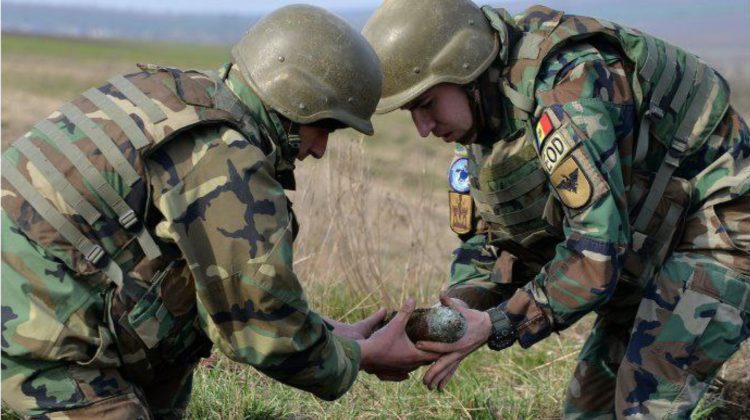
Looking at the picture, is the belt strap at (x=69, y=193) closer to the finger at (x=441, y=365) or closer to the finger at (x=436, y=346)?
the finger at (x=436, y=346)

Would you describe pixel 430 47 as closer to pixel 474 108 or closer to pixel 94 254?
pixel 474 108

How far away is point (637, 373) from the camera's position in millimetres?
4211

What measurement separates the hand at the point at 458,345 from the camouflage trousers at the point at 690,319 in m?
0.62

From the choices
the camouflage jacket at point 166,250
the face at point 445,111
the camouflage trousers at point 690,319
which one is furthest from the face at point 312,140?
the camouflage trousers at point 690,319

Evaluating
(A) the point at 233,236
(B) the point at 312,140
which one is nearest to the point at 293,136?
(B) the point at 312,140

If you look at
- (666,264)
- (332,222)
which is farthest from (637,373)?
(332,222)

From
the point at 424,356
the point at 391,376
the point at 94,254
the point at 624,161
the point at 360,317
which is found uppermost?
the point at 94,254

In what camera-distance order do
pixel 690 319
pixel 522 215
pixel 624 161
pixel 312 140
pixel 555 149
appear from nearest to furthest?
pixel 312 140 < pixel 555 149 < pixel 624 161 < pixel 690 319 < pixel 522 215

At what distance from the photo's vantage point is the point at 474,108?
4.26 m

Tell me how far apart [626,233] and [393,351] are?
1.01 m

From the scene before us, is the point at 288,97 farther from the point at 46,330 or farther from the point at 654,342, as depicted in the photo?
the point at 654,342

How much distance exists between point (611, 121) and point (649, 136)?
372mm

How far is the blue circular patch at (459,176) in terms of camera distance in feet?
15.6

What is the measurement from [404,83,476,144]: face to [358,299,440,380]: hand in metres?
0.74
